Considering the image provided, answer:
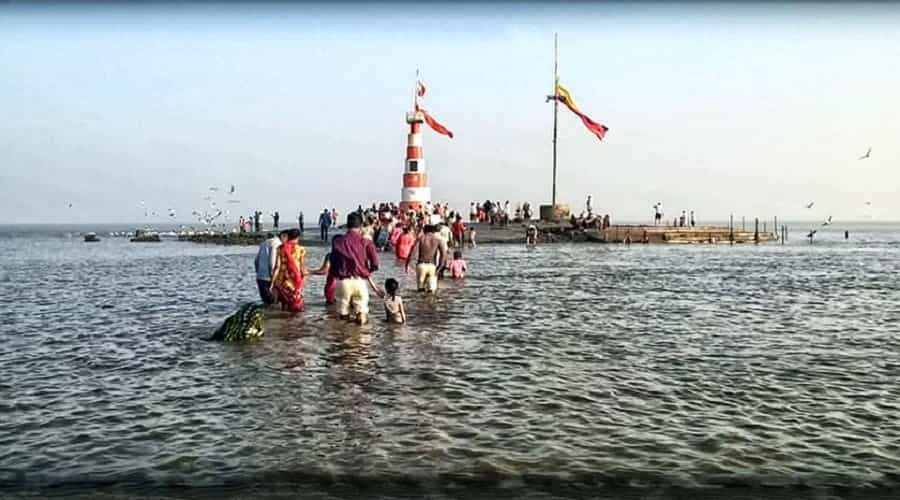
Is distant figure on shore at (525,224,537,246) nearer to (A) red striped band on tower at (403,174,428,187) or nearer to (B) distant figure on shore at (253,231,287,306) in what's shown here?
(A) red striped band on tower at (403,174,428,187)

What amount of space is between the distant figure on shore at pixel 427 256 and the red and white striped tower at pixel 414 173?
120ft

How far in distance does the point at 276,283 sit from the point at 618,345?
688 centimetres

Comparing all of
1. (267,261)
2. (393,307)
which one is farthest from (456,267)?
(393,307)

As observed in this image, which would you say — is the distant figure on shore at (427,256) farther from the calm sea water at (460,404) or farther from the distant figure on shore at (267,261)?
the distant figure on shore at (267,261)

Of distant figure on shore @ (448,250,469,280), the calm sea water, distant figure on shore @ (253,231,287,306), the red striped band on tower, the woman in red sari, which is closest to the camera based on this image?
the calm sea water

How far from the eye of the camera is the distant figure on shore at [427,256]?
18722 millimetres

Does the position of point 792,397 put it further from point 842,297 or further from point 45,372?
point 842,297

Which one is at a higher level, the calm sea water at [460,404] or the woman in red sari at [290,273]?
the woman in red sari at [290,273]

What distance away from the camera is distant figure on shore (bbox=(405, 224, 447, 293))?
18722mm

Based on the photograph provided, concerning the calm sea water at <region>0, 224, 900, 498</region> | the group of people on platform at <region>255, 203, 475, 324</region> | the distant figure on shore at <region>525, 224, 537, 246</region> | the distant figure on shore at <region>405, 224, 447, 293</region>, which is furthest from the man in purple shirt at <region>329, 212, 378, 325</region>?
the distant figure on shore at <region>525, 224, 537, 246</region>

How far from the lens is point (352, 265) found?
13.6 meters

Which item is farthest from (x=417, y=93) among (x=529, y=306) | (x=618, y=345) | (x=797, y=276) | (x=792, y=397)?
(x=792, y=397)

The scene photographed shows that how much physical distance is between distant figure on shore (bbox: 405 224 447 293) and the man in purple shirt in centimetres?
410

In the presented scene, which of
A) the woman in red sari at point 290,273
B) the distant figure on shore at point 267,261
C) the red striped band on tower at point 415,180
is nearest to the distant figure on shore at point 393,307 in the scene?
the woman in red sari at point 290,273
